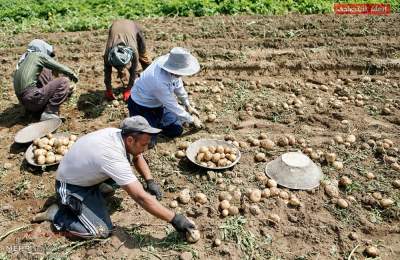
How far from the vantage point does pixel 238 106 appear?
20.7 ft

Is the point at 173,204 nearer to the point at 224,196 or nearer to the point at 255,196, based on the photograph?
the point at 224,196

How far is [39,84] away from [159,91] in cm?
226

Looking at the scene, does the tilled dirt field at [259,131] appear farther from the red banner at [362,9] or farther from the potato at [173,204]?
the red banner at [362,9]

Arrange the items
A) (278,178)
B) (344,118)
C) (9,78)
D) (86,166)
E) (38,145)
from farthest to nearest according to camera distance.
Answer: (9,78) < (344,118) < (38,145) < (278,178) < (86,166)

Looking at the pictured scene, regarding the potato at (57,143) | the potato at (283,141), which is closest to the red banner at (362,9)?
the potato at (283,141)

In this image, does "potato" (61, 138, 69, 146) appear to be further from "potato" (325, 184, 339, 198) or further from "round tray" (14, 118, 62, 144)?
"potato" (325, 184, 339, 198)

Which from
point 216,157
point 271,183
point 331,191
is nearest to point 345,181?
point 331,191

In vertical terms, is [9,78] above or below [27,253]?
above

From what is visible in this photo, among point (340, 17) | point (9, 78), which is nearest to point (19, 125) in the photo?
point (9, 78)

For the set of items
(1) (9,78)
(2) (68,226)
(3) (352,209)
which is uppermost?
(1) (9,78)

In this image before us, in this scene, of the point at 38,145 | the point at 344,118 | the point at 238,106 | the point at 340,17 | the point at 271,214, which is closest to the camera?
the point at 271,214

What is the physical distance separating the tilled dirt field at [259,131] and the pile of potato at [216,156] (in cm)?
13

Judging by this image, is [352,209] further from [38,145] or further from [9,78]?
[9,78]

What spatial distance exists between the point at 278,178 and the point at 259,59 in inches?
130
